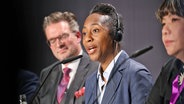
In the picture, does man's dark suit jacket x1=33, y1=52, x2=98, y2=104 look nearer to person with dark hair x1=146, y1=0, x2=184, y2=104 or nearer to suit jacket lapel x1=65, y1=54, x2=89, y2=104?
suit jacket lapel x1=65, y1=54, x2=89, y2=104

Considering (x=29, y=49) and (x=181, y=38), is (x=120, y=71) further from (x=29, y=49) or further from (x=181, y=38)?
(x=29, y=49)

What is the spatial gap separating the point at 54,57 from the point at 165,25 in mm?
871

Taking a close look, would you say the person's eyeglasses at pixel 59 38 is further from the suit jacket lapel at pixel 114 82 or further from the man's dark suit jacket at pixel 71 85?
the suit jacket lapel at pixel 114 82

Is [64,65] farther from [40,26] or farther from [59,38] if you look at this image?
[40,26]

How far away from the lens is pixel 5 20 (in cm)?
231

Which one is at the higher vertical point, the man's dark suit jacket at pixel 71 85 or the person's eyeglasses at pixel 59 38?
the person's eyeglasses at pixel 59 38

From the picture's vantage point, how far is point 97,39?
1850 millimetres

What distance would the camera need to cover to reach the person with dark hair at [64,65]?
6.88 ft

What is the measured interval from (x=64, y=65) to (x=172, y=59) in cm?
72

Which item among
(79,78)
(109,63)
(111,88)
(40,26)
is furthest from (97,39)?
(40,26)

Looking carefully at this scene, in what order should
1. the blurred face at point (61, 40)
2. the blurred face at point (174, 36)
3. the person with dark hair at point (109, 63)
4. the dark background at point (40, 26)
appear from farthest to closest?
the blurred face at point (61, 40) < the dark background at point (40, 26) < the person with dark hair at point (109, 63) < the blurred face at point (174, 36)

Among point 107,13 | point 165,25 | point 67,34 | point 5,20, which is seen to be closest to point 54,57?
point 67,34

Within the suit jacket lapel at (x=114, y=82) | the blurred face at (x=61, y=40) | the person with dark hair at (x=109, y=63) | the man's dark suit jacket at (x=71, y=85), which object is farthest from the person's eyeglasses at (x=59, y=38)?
the suit jacket lapel at (x=114, y=82)

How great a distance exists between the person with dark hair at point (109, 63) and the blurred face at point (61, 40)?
324 millimetres
